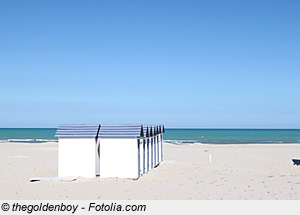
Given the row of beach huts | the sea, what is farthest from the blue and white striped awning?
the sea

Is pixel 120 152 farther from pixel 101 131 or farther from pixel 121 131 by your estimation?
pixel 101 131

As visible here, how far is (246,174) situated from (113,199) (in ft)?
28.2

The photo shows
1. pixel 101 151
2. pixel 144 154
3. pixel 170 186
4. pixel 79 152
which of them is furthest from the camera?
pixel 144 154

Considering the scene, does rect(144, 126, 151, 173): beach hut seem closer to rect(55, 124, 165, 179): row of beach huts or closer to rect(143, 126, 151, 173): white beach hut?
rect(143, 126, 151, 173): white beach hut

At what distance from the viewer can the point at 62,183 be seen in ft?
55.1

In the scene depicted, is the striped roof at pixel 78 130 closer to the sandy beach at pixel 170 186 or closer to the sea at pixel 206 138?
the sandy beach at pixel 170 186

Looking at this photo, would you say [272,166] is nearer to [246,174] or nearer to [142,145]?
[246,174]

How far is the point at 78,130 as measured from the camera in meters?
18.8

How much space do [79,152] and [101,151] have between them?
103 cm

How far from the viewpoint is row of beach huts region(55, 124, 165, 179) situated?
18.2 meters

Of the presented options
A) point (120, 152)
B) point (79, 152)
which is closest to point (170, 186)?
point (120, 152)
